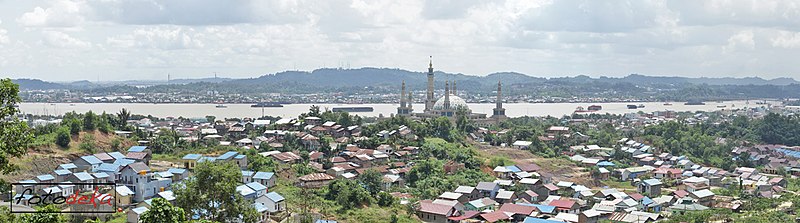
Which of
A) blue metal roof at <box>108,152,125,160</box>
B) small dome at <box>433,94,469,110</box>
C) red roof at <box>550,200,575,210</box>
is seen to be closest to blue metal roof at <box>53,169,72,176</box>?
blue metal roof at <box>108,152,125,160</box>

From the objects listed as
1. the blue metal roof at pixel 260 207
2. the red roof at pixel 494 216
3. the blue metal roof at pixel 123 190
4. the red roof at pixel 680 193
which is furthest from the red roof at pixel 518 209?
the blue metal roof at pixel 123 190

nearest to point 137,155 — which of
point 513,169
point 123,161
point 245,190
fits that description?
point 123,161

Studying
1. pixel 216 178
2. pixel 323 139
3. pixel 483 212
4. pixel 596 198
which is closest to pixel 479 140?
pixel 323 139

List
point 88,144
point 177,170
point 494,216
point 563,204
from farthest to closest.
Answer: point 88,144 < point 563,204 < point 177,170 < point 494,216

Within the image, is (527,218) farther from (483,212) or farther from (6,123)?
(6,123)

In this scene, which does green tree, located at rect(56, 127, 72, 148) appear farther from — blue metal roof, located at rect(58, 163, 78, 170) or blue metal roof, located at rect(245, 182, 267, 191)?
blue metal roof, located at rect(245, 182, 267, 191)

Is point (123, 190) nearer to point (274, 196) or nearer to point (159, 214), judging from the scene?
point (274, 196)
